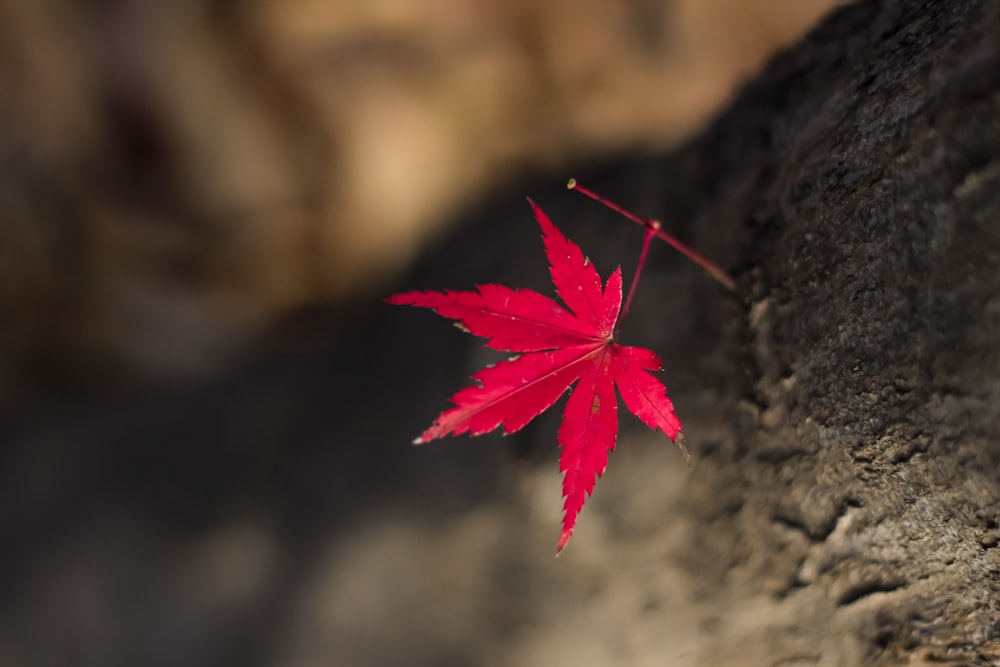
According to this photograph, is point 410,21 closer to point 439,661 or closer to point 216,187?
point 216,187

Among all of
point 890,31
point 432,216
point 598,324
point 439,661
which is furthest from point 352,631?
point 890,31

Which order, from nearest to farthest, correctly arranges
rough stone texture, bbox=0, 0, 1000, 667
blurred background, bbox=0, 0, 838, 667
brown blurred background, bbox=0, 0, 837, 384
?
rough stone texture, bbox=0, 0, 1000, 667
blurred background, bbox=0, 0, 838, 667
brown blurred background, bbox=0, 0, 837, 384

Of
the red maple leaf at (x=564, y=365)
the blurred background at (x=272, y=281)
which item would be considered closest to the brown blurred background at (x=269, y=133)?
the blurred background at (x=272, y=281)


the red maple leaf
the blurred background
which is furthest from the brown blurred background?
the red maple leaf

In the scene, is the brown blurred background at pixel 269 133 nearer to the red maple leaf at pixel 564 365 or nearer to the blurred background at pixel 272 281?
the blurred background at pixel 272 281

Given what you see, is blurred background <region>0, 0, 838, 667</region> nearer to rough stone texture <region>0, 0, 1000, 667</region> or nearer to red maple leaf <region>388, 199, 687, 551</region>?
rough stone texture <region>0, 0, 1000, 667</region>

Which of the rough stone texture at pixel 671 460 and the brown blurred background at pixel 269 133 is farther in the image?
the brown blurred background at pixel 269 133
